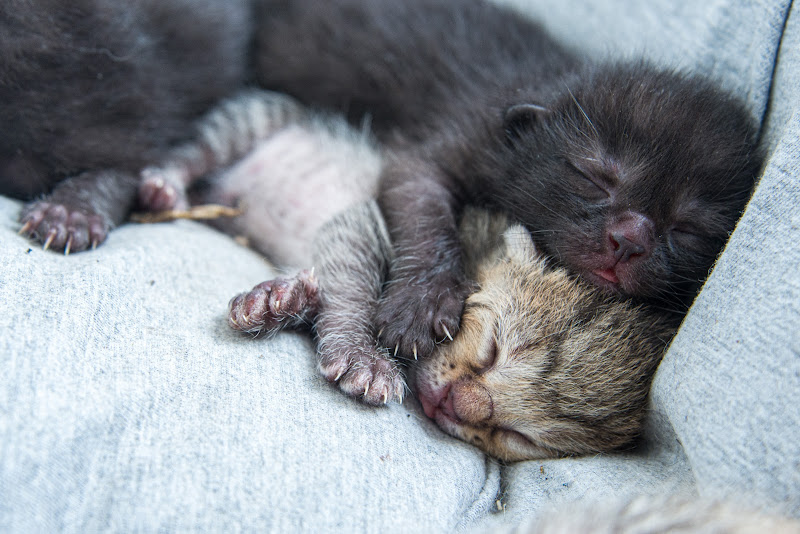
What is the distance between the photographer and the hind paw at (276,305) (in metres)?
1.97

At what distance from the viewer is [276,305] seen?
6.70 ft

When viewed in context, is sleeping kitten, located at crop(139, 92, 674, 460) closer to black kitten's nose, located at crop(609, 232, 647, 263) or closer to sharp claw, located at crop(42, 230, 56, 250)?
black kitten's nose, located at crop(609, 232, 647, 263)

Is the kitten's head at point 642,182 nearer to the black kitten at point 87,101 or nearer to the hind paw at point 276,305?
the hind paw at point 276,305

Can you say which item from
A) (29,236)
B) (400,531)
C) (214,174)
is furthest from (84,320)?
(214,174)

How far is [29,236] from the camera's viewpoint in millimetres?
2096

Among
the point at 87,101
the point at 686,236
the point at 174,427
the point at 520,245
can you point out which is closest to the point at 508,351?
the point at 520,245

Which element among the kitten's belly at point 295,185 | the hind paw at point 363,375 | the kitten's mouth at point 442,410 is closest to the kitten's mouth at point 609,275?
the kitten's mouth at point 442,410

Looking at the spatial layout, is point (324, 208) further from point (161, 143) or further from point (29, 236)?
point (29, 236)

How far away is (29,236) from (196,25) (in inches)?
53.4

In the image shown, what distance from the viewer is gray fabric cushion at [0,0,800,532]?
141 centimetres

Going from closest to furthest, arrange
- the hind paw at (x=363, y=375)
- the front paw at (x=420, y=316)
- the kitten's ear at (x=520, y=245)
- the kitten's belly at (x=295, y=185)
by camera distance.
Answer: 1. the hind paw at (x=363, y=375)
2. the front paw at (x=420, y=316)
3. the kitten's ear at (x=520, y=245)
4. the kitten's belly at (x=295, y=185)

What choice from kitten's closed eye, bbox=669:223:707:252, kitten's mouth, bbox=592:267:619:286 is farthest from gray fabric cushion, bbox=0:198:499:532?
kitten's closed eye, bbox=669:223:707:252

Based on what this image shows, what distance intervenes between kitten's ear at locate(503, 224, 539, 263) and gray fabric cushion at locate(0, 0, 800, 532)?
580 millimetres

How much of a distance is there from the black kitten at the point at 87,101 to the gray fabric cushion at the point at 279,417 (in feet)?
1.13
